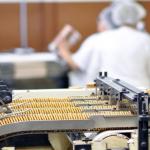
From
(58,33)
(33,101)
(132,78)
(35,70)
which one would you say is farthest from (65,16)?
(33,101)

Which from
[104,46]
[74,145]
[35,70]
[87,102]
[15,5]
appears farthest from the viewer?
[15,5]

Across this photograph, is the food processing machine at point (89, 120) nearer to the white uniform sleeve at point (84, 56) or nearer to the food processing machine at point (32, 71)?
the white uniform sleeve at point (84, 56)

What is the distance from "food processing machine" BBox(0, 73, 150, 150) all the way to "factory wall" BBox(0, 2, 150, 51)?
8.05ft

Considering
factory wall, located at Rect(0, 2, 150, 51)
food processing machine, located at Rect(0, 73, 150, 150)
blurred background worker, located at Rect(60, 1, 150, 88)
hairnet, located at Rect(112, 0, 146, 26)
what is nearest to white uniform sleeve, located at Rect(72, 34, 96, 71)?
blurred background worker, located at Rect(60, 1, 150, 88)

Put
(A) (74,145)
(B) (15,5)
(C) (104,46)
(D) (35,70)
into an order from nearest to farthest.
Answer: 1. (A) (74,145)
2. (C) (104,46)
3. (D) (35,70)
4. (B) (15,5)

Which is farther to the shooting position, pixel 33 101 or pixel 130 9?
pixel 130 9

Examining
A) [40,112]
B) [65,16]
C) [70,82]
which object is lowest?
[70,82]

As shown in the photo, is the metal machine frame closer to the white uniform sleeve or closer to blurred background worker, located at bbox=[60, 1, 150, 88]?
blurred background worker, located at bbox=[60, 1, 150, 88]

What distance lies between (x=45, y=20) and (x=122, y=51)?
1167 millimetres

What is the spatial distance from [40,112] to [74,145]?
13 cm

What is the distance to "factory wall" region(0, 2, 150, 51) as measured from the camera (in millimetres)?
3420

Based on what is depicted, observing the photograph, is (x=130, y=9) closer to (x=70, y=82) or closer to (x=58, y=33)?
(x=70, y=82)

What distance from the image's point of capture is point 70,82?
294cm

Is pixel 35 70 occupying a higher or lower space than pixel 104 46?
lower
